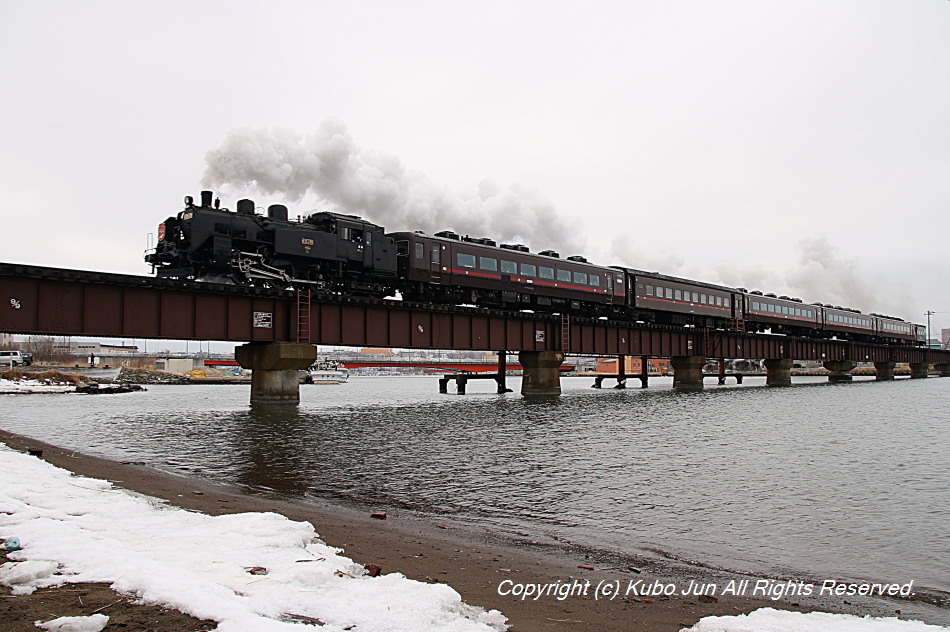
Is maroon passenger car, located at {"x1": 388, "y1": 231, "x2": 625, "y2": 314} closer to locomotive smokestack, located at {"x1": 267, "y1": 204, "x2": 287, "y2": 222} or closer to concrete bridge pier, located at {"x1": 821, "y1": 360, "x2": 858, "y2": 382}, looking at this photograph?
locomotive smokestack, located at {"x1": 267, "y1": 204, "x2": 287, "y2": 222}

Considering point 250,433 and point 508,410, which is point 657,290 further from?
point 250,433

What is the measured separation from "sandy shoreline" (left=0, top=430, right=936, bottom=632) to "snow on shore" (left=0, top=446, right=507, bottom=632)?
60 cm

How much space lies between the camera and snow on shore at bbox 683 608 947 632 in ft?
17.5

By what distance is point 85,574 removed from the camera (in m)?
5.20

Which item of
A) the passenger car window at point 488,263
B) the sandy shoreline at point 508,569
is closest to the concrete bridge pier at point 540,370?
the passenger car window at point 488,263

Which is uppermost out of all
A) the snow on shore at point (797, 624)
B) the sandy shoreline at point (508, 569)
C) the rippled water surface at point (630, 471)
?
the snow on shore at point (797, 624)

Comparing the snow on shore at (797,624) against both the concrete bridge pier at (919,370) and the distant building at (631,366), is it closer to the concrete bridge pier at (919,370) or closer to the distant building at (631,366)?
the concrete bridge pier at (919,370)

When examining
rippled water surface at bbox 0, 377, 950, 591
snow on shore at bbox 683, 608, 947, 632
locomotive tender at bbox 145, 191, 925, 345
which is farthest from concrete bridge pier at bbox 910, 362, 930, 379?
snow on shore at bbox 683, 608, 947, 632

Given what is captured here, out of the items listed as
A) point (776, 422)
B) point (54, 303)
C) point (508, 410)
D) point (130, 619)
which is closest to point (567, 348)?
point (508, 410)

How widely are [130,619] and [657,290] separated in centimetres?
5085

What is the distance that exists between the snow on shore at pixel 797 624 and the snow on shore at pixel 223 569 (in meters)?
1.84

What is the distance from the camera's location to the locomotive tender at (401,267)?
91.6ft

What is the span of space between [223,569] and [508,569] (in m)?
3.16

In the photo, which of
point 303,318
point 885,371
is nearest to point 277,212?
point 303,318
